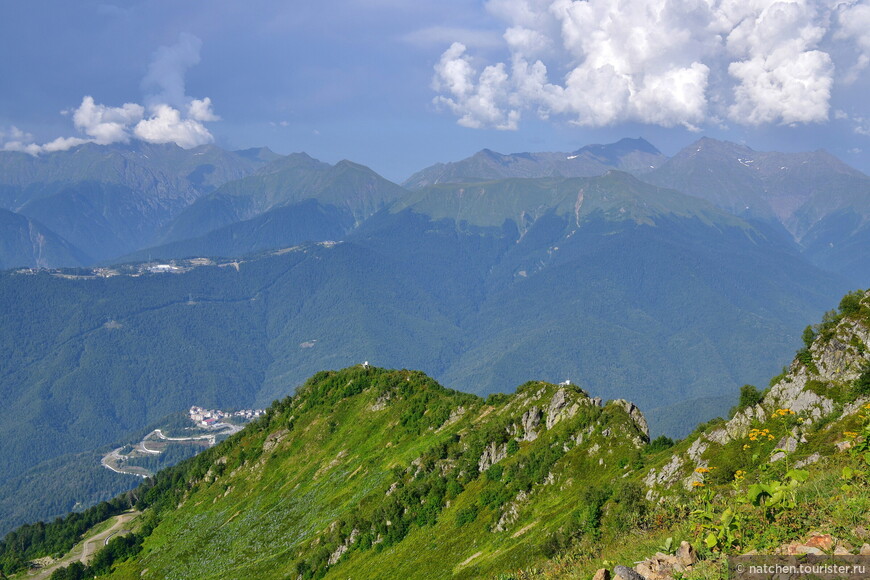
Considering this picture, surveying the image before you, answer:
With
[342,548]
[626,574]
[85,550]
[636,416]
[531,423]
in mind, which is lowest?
[342,548]

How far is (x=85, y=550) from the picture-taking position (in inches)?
6486

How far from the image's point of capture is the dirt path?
516 feet

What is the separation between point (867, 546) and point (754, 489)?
3.59 meters

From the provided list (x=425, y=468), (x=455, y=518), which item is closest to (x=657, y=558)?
(x=455, y=518)

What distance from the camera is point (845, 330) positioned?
58.1 m

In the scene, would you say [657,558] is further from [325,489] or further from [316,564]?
[325,489]

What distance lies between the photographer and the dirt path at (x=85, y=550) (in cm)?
15712

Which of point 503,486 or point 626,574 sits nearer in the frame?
point 626,574

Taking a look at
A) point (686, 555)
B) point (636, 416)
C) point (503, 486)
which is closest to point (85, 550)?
point (503, 486)

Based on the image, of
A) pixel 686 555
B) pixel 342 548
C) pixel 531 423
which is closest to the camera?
pixel 686 555

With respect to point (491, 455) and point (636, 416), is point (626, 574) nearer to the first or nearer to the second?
point (636, 416)

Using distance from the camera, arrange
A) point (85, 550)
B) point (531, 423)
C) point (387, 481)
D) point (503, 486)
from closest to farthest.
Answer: point (503, 486)
point (531, 423)
point (387, 481)
point (85, 550)

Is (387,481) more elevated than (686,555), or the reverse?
(387,481)

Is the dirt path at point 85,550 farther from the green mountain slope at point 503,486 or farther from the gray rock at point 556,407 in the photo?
the gray rock at point 556,407
